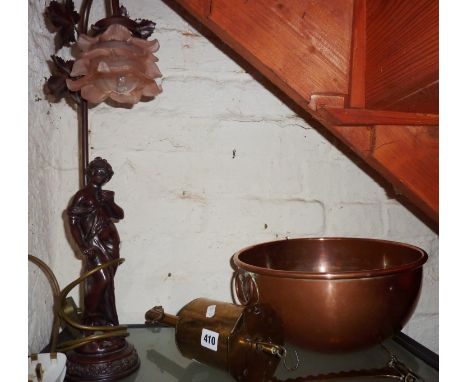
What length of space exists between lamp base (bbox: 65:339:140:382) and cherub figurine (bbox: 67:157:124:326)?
1.9 inches

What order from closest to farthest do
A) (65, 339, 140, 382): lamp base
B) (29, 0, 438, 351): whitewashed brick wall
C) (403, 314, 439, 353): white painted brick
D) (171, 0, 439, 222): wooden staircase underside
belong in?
(171, 0, 439, 222): wooden staircase underside, (65, 339, 140, 382): lamp base, (29, 0, 438, 351): whitewashed brick wall, (403, 314, 439, 353): white painted brick

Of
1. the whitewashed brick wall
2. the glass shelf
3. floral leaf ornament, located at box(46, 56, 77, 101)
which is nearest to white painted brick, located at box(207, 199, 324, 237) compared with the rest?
the whitewashed brick wall

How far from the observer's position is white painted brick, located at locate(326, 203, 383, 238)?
3.22ft

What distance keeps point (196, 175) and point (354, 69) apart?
1.54ft

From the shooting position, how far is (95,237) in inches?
25.7

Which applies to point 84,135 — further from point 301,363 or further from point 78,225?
point 301,363

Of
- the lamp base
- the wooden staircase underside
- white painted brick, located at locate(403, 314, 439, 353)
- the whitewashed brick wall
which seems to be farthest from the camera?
white painted brick, located at locate(403, 314, 439, 353)

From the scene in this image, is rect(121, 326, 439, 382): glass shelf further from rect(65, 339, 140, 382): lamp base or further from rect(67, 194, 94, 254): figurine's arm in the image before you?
rect(67, 194, 94, 254): figurine's arm

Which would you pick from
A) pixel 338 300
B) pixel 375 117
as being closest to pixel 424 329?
pixel 338 300

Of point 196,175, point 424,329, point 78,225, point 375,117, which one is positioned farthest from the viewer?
point 424,329

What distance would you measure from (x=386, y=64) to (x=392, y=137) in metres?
0.10

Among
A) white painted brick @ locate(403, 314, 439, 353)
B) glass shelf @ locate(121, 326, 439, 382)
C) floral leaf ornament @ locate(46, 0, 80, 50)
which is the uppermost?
floral leaf ornament @ locate(46, 0, 80, 50)

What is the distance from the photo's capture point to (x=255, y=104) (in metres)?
0.95

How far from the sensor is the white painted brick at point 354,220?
98 centimetres
